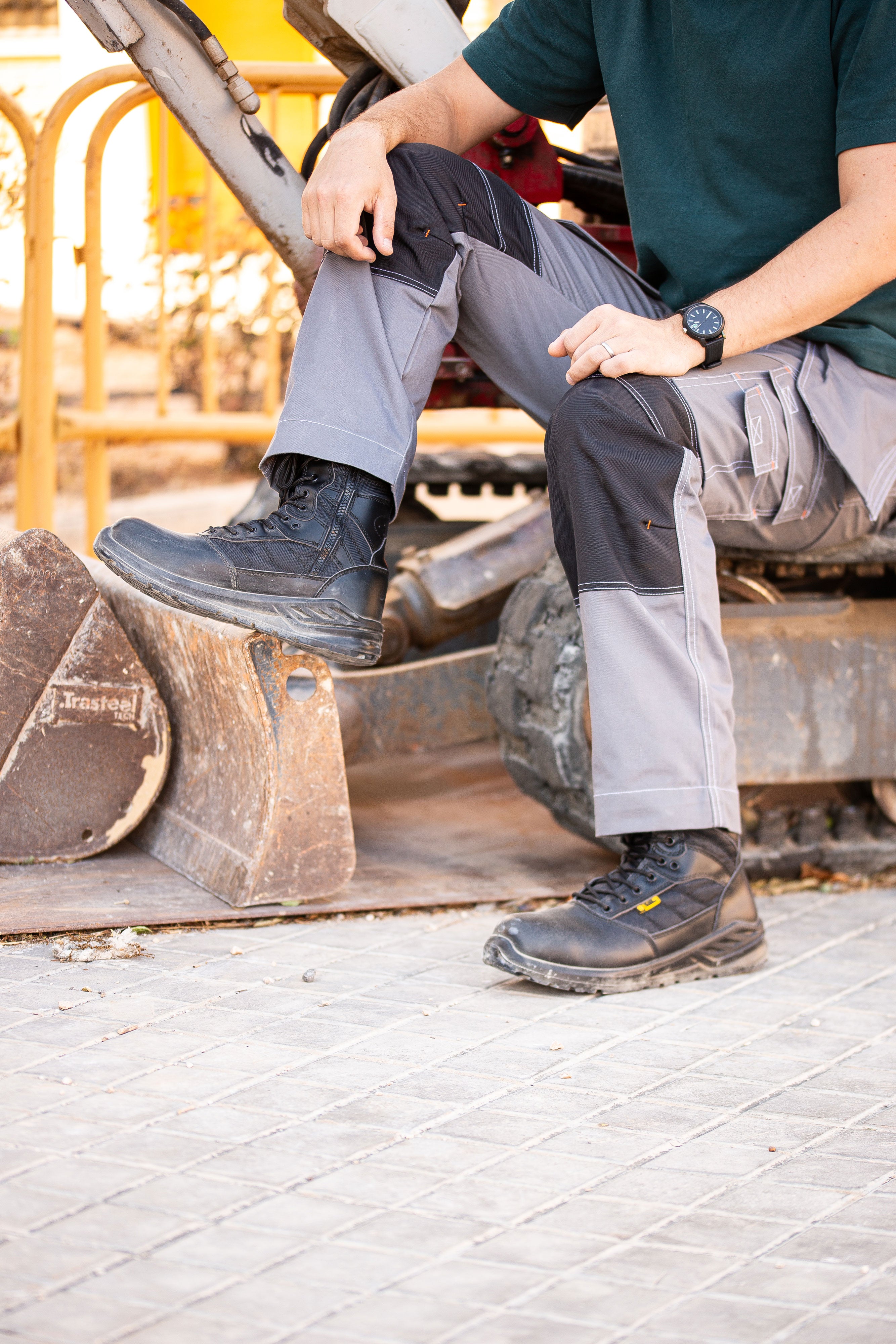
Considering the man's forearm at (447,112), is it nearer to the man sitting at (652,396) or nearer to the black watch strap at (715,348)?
the man sitting at (652,396)

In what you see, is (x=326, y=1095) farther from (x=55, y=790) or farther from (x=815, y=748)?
(x=815, y=748)

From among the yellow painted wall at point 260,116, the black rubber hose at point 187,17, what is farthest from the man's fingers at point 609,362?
the yellow painted wall at point 260,116

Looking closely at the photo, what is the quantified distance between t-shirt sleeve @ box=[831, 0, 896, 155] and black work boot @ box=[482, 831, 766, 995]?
1.08 meters

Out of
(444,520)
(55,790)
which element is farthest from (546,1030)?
(444,520)

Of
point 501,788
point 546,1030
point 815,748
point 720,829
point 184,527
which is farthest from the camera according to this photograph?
point 184,527

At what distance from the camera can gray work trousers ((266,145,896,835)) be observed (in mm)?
2088

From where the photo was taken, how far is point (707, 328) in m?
2.13

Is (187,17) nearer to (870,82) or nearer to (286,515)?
(286,515)

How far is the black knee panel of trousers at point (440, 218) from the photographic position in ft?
7.32

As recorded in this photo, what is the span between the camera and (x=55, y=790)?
2514mm

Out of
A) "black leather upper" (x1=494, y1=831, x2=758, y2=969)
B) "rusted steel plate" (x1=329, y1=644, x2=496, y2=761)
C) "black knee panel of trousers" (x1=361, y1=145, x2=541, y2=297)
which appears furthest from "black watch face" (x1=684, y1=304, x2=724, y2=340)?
"rusted steel plate" (x1=329, y1=644, x2=496, y2=761)

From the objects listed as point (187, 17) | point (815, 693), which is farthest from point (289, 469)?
point (815, 693)

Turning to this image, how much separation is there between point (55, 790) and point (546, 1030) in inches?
41.4

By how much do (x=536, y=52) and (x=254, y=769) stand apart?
1386 mm
